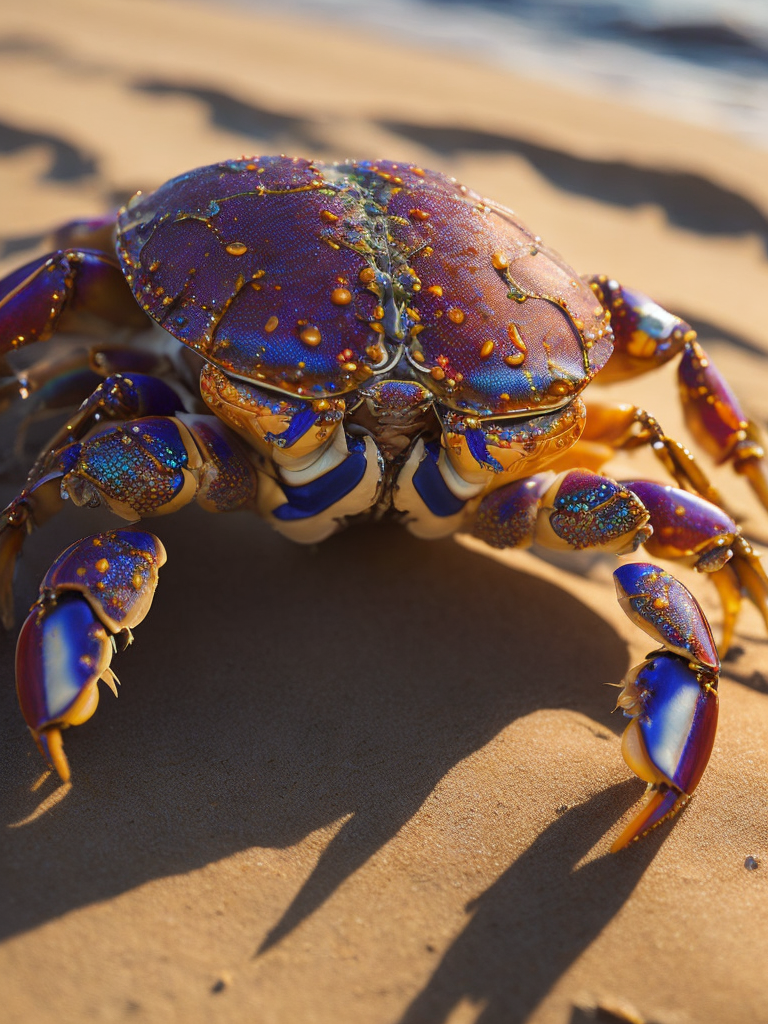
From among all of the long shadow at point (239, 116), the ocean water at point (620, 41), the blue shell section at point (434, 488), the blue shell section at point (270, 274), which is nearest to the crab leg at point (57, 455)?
the blue shell section at point (270, 274)

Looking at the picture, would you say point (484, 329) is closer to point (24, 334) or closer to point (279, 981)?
point (24, 334)

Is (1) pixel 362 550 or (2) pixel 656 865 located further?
(1) pixel 362 550

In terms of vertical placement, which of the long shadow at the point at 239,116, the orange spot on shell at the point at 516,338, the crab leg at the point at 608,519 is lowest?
the long shadow at the point at 239,116

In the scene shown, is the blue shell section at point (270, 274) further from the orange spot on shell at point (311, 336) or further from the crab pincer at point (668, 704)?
the crab pincer at point (668, 704)

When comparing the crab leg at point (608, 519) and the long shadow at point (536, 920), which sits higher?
the crab leg at point (608, 519)

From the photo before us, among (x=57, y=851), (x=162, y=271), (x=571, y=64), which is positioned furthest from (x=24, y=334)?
(x=571, y=64)

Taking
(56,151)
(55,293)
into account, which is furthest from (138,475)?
(56,151)

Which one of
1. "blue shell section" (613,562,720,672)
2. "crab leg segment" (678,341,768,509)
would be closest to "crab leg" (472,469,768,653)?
"blue shell section" (613,562,720,672)
